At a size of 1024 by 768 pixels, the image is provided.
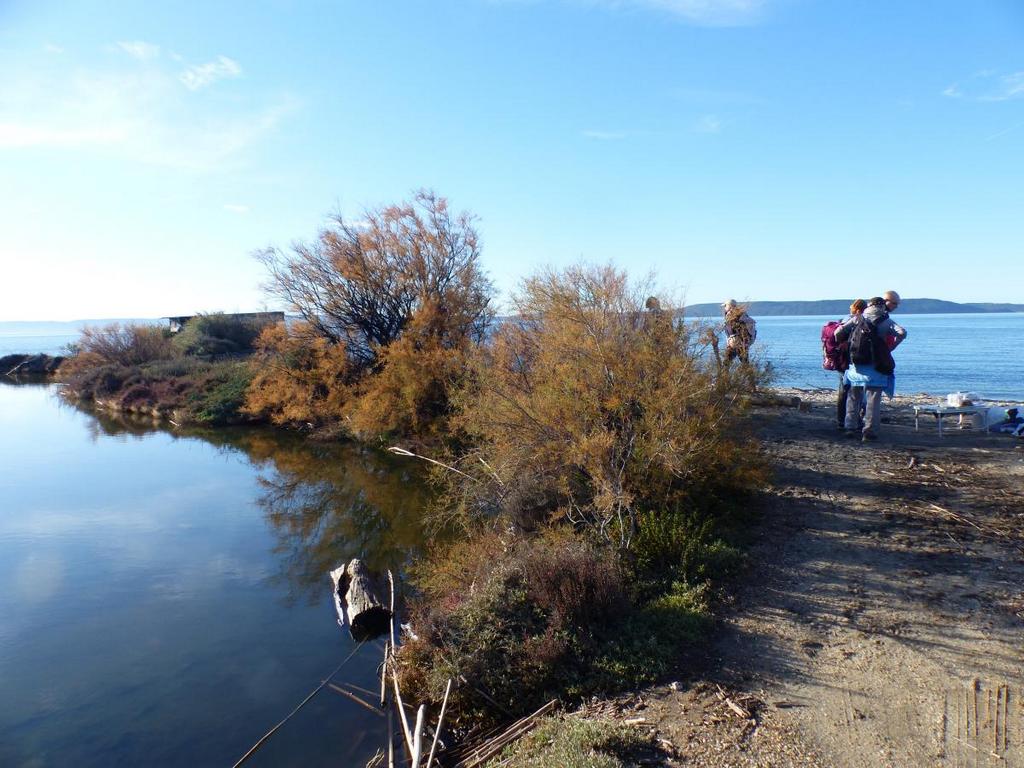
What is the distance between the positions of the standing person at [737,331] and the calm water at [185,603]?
6.75 meters

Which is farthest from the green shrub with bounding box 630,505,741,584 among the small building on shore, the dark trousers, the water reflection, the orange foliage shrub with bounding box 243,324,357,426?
the small building on shore

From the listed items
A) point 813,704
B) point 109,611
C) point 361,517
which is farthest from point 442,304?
point 813,704

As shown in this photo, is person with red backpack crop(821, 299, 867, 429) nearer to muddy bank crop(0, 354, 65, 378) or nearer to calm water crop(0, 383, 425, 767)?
calm water crop(0, 383, 425, 767)

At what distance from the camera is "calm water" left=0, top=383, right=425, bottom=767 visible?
22.4 ft

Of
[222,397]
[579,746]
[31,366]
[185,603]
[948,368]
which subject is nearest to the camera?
[579,746]

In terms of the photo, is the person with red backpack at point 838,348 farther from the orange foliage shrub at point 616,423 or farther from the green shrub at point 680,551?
the green shrub at point 680,551

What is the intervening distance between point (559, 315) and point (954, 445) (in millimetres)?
7308

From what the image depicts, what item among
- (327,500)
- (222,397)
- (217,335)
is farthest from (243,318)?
(327,500)

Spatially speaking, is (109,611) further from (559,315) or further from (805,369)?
(805,369)

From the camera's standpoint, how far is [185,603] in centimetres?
1003

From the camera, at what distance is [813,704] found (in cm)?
509

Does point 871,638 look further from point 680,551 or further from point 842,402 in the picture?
point 842,402

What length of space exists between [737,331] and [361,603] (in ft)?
25.0

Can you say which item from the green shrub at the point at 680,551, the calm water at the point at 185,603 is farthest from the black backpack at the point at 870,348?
the calm water at the point at 185,603
